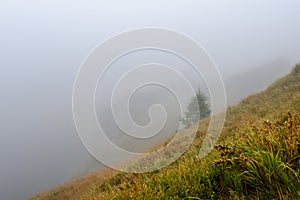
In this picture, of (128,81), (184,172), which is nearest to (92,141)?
(128,81)

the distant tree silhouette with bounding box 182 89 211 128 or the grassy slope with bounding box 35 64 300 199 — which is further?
the distant tree silhouette with bounding box 182 89 211 128

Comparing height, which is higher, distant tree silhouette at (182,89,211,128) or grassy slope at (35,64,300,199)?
grassy slope at (35,64,300,199)

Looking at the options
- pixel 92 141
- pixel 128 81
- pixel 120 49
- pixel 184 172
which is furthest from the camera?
pixel 128 81

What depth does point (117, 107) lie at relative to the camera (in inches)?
365

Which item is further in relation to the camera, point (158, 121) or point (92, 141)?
point (158, 121)

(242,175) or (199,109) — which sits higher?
(242,175)

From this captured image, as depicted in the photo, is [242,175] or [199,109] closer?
[242,175]

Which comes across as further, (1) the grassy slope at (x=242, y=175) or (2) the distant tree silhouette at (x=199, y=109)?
(2) the distant tree silhouette at (x=199, y=109)

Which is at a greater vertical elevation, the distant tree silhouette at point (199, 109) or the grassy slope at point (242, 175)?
the grassy slope at point (242, 175)

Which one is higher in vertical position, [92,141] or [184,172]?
[92,141]

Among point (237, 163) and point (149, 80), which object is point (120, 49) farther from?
point (237, 163)

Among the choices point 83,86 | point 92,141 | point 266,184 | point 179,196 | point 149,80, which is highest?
point 83,86

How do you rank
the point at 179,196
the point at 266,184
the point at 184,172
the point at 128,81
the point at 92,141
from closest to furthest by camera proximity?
the point at 266,184 < the point at 179,196 < the point at 184,172 < the point at 92,141 < the point at 128,81

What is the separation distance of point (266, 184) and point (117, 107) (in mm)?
5997
